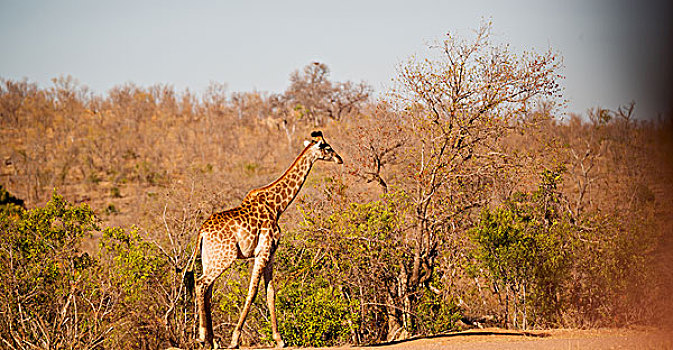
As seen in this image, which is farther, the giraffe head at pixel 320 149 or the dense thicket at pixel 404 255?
the dense thicket at pixel 404 255

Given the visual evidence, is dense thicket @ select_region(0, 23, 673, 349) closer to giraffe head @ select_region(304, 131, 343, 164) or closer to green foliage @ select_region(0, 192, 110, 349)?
green foliage @ select_region(0, 192, 110, 349)

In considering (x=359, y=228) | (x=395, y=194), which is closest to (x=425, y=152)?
(x=395, y=194)

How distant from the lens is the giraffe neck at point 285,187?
339 inches

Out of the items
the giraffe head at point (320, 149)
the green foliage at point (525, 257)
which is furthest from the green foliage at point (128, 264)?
the green foliage at point (525, 257)

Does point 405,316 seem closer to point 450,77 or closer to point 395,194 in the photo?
point 395,194

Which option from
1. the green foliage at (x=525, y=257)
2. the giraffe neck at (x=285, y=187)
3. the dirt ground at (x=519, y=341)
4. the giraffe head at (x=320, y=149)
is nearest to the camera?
the dirt ground at (x=519, y=341)

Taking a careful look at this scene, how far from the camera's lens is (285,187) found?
8.77m

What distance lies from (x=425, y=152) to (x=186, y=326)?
231 inches

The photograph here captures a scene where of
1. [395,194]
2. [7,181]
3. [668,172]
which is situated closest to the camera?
[668,172]

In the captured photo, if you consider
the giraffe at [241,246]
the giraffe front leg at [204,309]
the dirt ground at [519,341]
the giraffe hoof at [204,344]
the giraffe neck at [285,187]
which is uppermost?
the giraffe neck at [285,187]

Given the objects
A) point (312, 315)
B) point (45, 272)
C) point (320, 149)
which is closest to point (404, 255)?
point (312, 315)

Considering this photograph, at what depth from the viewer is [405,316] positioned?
A: 1155 cm

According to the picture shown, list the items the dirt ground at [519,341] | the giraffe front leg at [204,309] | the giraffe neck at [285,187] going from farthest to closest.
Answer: the giraffe neck at [285,187] < the giraffe front leg at [204,309] < the dirt ground at [519,341]

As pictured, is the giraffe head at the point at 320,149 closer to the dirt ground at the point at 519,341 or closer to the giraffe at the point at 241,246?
the giraffe at the point at 241,246
